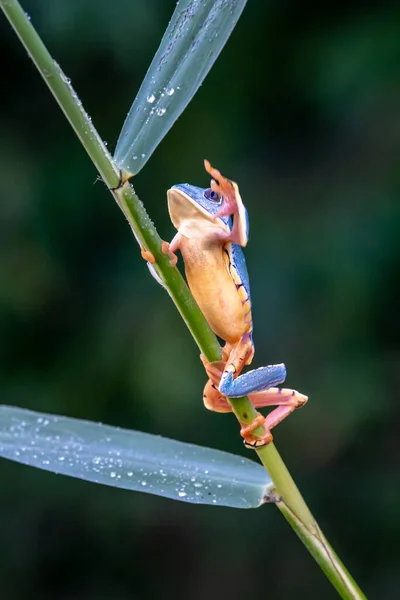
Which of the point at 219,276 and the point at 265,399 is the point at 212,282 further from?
the point at 265,399

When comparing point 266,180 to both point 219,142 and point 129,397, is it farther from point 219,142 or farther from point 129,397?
point 129,397

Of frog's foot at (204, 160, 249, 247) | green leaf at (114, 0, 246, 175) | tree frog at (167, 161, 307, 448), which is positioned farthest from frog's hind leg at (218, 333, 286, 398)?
green leaf at (114, 0, 246, 175)

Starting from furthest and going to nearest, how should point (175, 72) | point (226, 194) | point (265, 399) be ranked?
point (265, 399) → point (226, 194) → point (175, 72)

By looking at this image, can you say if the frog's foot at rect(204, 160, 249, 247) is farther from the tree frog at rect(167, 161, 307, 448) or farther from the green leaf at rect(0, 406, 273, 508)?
the green leaf at rect(0, 406, 273, 508)

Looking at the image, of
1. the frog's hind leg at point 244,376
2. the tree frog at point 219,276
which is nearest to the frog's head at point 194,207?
the tree frog at point 219,276

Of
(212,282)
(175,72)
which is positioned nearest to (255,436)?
(212,282)

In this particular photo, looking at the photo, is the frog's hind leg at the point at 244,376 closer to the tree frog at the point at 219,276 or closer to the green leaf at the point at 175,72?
the tree frog at the point at 219,276

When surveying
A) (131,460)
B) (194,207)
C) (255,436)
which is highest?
(194,207)
